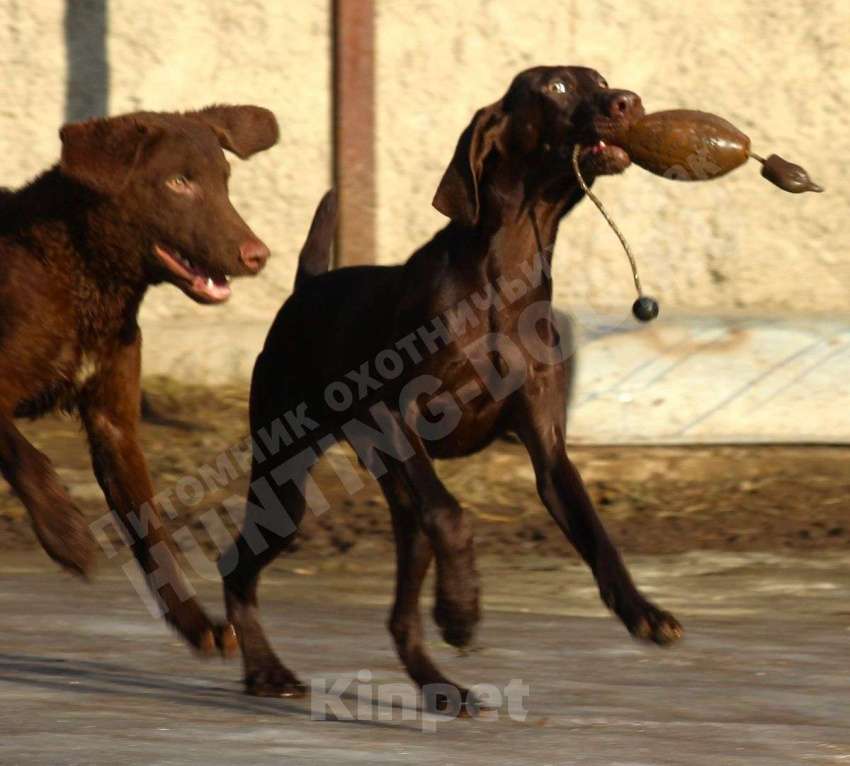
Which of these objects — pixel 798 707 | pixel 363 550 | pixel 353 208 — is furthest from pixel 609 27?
pixel 798 707

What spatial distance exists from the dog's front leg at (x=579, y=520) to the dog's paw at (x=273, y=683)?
0.81m

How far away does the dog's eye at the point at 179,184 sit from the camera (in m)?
5.68

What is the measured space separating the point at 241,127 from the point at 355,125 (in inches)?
153

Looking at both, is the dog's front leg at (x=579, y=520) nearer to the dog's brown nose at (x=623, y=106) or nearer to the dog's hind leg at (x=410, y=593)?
the dog's hind leg at (x=410, y=593)

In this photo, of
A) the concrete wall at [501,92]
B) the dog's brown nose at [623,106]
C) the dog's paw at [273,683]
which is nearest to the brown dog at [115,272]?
the dog's paw at [273,683]

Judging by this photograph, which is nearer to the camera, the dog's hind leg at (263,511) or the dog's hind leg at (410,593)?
the dog's hind leg at (410,593)

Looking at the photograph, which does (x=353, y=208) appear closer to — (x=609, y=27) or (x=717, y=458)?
(x=609, y=27)

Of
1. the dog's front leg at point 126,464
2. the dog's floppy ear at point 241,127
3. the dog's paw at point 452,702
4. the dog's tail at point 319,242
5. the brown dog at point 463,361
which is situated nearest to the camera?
the dog's paw at point 452,702

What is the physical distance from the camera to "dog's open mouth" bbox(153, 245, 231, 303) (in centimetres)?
566

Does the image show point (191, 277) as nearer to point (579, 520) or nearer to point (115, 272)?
point (115, 272)

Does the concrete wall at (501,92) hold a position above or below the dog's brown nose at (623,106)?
below

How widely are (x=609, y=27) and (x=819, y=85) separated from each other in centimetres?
101

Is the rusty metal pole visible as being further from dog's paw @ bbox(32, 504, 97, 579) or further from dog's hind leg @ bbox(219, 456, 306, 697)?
dog's paw @ bbox(32, 504, 97, 579)

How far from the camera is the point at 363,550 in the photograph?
8047 millimetres
